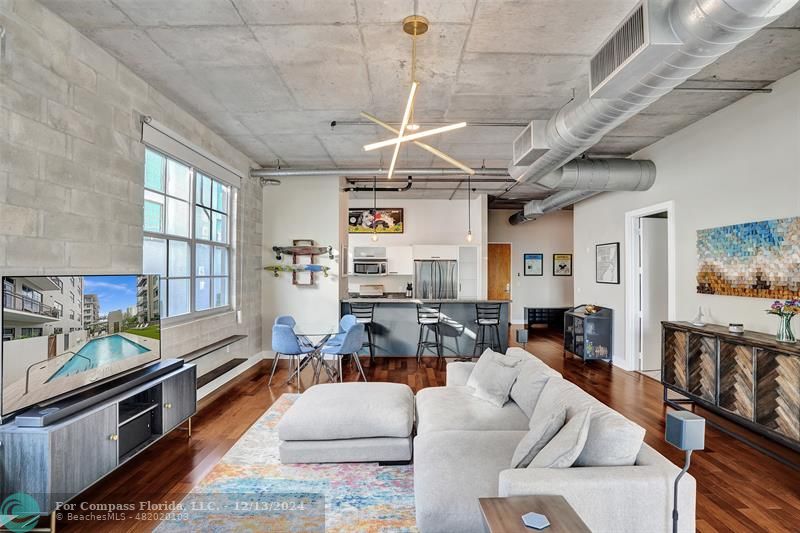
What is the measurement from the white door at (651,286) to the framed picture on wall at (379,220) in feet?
16.4

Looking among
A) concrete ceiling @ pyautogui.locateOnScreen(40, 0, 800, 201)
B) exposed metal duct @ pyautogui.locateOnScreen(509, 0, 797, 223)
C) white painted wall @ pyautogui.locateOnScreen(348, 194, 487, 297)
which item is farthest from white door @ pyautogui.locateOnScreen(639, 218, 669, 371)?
white painted wall @ pyautogui.locateOnScreen(348, 194, 487, 297)

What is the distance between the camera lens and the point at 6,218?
2.45 metres

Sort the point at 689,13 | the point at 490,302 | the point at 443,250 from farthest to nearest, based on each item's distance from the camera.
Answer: the point at 443,250, the point at 490,302, the point at 689,13

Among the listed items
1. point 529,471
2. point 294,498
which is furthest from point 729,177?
point 294,498

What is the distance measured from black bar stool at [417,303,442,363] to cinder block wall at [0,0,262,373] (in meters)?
3.73

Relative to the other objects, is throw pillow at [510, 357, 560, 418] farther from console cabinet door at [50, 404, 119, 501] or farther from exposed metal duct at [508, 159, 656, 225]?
exposed metal duct at [508, 159, 656, 225]

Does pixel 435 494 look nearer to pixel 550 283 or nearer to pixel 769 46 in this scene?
pixel 769 46

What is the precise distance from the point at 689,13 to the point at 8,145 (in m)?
3.79

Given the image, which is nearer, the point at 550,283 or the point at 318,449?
the point at 318,449

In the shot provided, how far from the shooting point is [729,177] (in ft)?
13.6

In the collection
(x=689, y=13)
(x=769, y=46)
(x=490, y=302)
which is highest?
(x=769, y=46)

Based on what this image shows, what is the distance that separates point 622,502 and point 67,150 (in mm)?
3819

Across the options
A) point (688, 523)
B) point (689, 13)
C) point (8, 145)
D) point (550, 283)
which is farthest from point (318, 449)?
point (550, 283)

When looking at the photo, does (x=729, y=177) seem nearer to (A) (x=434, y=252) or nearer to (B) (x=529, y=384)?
(B) (x=529, y=384)
